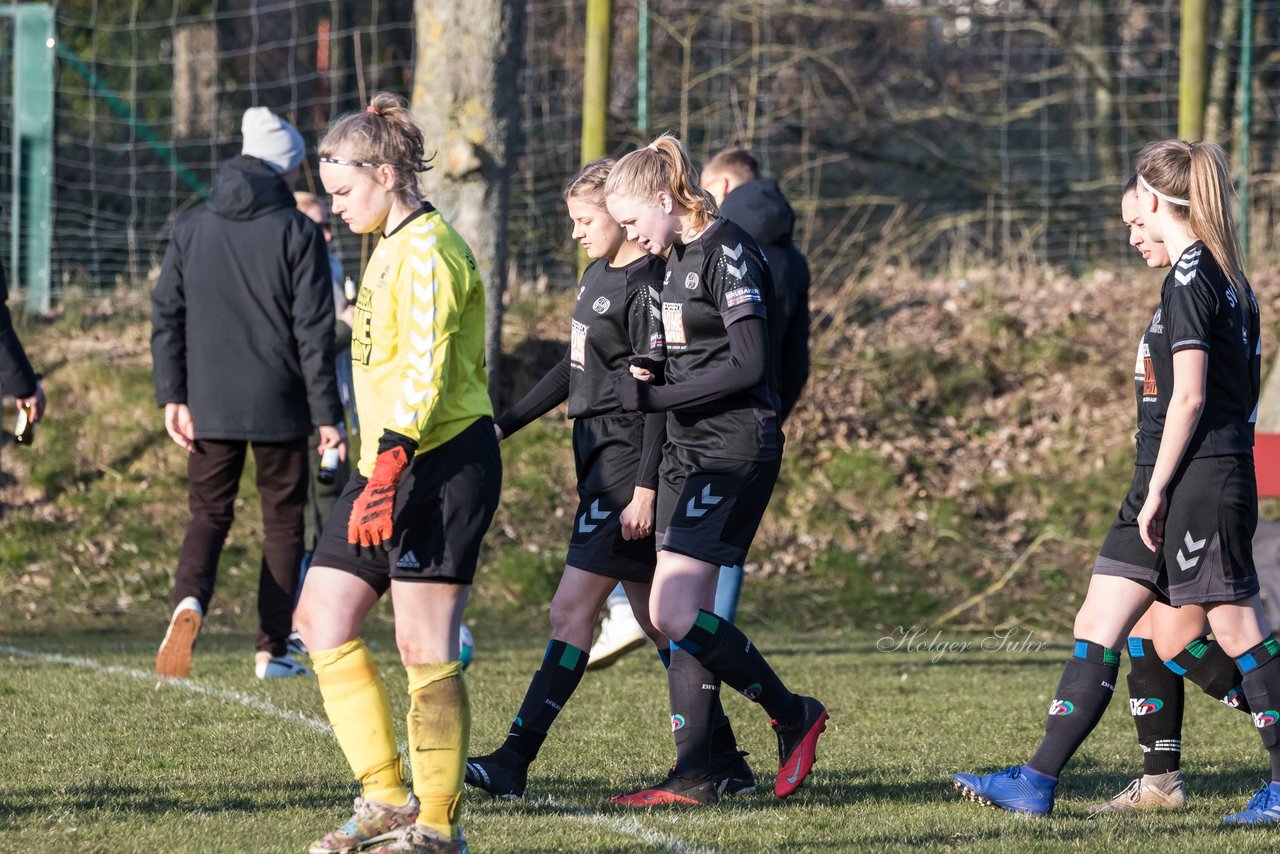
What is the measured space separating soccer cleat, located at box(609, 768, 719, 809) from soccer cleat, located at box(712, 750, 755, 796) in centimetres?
14

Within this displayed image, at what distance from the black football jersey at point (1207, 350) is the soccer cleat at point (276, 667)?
376 centimetres

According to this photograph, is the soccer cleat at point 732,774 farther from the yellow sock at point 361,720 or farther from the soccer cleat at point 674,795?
the yellow sock at point 361,720

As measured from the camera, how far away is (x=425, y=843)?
3701 mm

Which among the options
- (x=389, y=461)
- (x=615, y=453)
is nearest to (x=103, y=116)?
(x=615, y=453)

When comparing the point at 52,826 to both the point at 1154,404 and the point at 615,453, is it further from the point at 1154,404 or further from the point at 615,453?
the point at 1154,404

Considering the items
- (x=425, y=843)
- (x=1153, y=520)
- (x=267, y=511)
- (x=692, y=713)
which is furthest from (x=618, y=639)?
(x=425, y=843)

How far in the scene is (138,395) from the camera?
11414 mm

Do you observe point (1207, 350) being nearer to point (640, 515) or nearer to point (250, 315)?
point (640, 515)

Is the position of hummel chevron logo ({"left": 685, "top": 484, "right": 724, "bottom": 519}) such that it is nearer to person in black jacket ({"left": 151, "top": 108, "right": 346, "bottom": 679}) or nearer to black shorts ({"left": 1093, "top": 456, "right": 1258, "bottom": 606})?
black shorts ({"left": 1093, "top": 456, "right": 1258, "bottom": 606})

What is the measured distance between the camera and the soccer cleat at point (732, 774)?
4.88m

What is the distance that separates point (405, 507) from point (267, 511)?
121 inches

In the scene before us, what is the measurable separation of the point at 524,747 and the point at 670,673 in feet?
1.61

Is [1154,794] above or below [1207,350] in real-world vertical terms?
below

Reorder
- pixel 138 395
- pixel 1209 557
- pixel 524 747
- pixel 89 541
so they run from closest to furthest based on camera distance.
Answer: pixel 1209 557 → pixel 524 747 → pixel 89 541 → pixel 138 395
